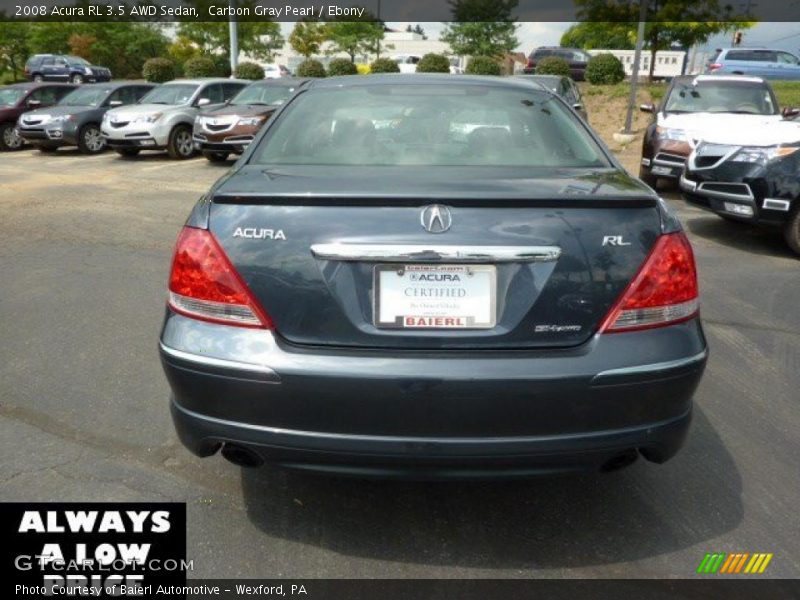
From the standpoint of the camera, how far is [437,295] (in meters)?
2.26

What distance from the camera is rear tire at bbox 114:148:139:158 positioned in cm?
1526

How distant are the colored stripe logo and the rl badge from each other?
184 centimetres

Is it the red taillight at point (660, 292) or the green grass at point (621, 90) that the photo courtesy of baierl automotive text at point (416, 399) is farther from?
the green grass at point (621, 90)

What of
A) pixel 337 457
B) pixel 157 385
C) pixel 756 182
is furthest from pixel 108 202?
pixel 337 457

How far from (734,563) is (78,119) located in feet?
53.8

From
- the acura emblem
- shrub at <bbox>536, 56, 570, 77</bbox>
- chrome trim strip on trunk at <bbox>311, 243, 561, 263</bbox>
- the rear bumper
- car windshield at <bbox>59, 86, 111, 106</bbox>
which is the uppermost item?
the acura emblem

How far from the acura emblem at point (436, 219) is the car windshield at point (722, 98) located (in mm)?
9558

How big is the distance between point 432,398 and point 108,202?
9006 millimetres

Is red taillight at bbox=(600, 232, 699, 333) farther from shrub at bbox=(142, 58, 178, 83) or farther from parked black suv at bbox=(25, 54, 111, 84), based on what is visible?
parked black suv at bbox=(25, 54, 111, 84)

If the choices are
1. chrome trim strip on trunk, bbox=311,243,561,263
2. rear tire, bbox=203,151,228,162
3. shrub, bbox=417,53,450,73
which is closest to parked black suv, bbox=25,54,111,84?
shrub, bbox=417,53,450,73

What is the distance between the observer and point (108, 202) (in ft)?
32.9

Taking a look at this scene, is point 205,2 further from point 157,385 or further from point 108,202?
point 157,385

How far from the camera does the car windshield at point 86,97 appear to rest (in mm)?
16609

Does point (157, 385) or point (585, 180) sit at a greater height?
point (585, 180)
